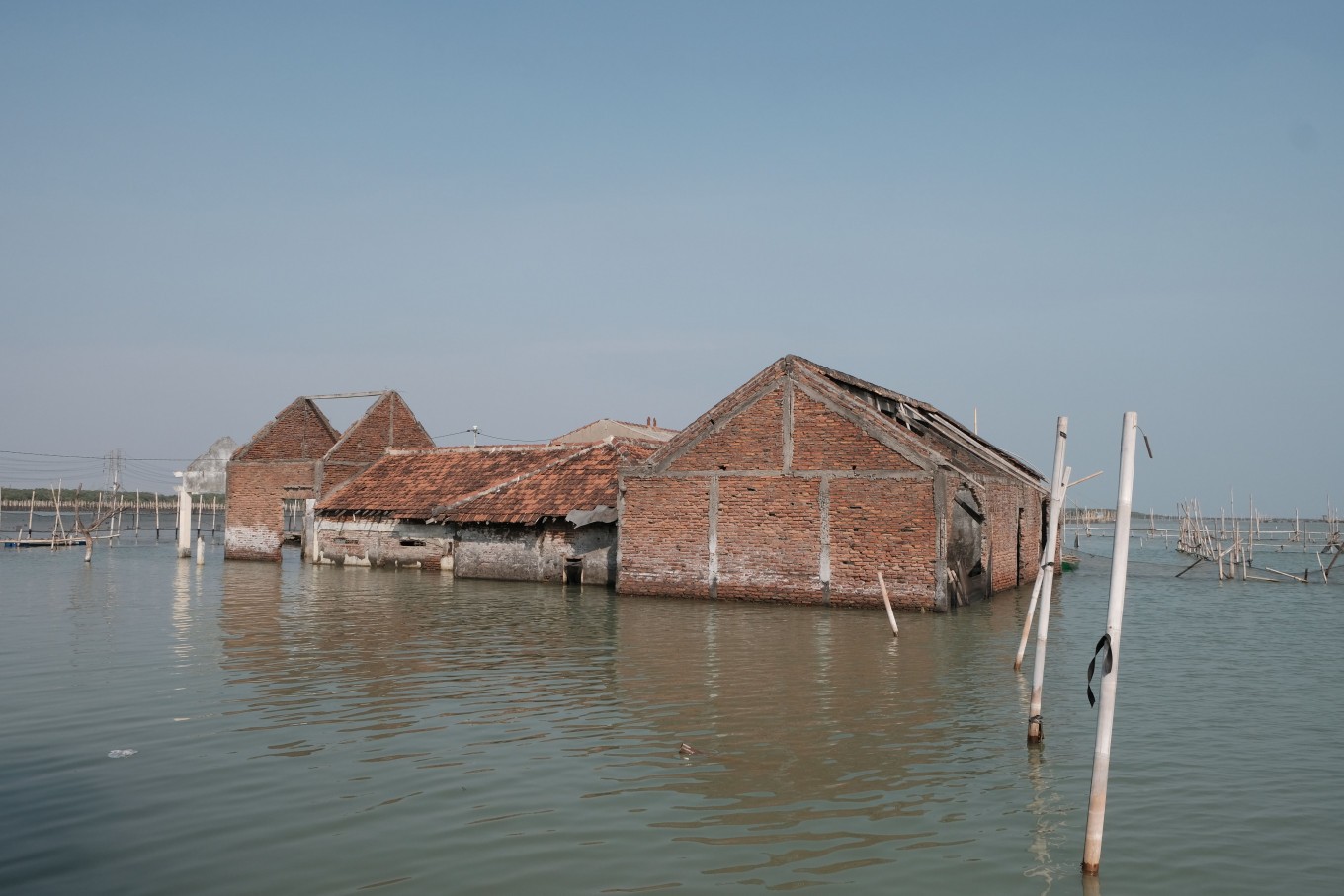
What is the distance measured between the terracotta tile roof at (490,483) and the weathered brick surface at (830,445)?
5131mm

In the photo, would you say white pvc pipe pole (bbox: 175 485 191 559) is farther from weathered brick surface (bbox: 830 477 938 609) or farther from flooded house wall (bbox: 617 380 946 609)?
weathered brick surface (bbox: 830 477 938 609)

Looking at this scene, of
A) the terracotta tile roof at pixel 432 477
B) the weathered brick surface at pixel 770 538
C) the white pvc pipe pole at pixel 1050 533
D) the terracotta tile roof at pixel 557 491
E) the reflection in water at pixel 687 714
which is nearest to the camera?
the reflection in water at pixel 687 714

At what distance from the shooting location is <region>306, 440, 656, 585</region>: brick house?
2680 cm

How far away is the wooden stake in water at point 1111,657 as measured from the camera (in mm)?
6082

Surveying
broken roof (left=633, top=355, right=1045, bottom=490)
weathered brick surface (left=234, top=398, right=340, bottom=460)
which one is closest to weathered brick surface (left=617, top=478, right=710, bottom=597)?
broken roof (left=633, top=355, right=1045, bottom=490)

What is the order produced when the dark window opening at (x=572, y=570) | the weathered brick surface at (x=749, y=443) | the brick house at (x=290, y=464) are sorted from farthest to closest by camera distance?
the brick house at (x=290, y=464)
the dark window opening at (x=572, y=570)
the weathered brick surface at (x=749, y=443)

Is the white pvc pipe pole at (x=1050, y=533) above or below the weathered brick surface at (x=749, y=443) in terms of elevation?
below

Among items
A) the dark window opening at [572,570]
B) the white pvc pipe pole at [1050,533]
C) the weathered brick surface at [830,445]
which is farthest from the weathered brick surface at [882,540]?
the white pvc pipe pole at [1050,533]

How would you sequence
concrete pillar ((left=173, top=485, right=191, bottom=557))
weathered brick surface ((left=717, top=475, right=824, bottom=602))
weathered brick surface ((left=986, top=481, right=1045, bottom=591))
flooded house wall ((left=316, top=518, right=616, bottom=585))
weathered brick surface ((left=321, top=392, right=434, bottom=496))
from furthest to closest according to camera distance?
1. concrete pillar ((left=173, top=485, right=191, bottom=557))
2. weathered brick surface ((left=321, top=392, right=434, bottom=496))
3. flooded house wall ((left=316, top=518, right=616, bottom=585))
4. weathered brick surface ((left=986, top=481, right=1045, bottom=591))
5. weathered brick surface ((left=717, top=475, right=824, bottom=602))

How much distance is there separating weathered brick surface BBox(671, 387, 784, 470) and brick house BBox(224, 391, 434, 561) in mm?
17671

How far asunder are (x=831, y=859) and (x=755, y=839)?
586 mm

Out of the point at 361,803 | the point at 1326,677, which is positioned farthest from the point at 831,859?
the point at 1326,677

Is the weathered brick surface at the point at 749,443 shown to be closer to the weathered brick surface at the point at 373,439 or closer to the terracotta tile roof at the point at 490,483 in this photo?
the terracotta tile roof at the point at 490,483

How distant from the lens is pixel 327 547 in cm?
3359
